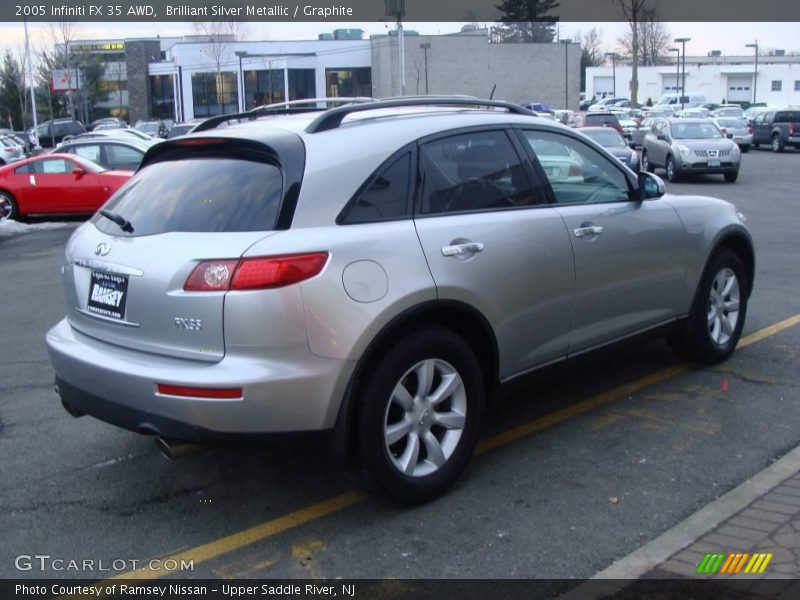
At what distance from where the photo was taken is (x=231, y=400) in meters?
3.78

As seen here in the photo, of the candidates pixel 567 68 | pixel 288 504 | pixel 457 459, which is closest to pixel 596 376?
pixel 457 459

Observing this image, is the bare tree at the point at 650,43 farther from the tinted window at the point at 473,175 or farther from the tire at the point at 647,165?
the tinted window at the point at 473,175

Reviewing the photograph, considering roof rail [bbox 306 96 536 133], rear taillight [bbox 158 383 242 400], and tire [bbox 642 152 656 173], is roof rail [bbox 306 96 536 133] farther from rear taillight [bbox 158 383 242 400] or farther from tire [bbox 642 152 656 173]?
tire [bbox 642 152 656 173]

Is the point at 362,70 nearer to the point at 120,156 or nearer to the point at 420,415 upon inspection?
the point at 120,156

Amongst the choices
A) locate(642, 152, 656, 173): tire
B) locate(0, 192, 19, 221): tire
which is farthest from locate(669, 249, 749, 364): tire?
locate(642, 152, 656, 173): tire

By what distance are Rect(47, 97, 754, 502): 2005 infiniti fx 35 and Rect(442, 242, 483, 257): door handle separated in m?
0.01

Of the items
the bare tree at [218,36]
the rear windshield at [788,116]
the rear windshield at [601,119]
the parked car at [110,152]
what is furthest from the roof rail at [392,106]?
the bare tree at [218,36]

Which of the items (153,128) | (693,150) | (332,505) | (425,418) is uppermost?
(153,128)

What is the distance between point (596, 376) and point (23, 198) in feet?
48.6

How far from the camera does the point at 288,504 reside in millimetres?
4484

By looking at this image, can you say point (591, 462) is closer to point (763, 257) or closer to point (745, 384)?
point (745, 384)

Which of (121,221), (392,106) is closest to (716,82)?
(392,106)

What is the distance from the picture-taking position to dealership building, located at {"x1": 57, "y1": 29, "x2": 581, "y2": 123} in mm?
68375

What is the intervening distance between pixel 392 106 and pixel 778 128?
117 ft
